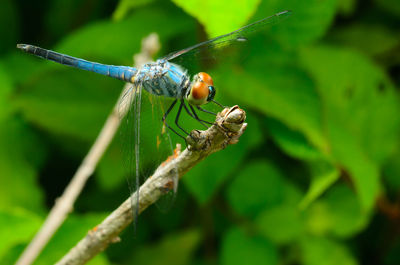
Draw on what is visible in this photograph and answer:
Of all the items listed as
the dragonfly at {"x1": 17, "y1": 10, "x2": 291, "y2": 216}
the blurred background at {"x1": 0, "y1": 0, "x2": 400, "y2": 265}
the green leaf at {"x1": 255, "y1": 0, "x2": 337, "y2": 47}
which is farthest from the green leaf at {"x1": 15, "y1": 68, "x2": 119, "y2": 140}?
the green leaf at {"x1": 255, "y1": 0, "x2": 337, "y2": 47}

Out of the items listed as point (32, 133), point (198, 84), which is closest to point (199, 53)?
point (198, 84)

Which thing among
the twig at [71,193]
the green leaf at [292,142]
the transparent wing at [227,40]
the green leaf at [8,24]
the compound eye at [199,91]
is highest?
the green leaf at [8,24]

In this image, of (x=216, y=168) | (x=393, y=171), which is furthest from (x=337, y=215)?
(x=216, y=168)

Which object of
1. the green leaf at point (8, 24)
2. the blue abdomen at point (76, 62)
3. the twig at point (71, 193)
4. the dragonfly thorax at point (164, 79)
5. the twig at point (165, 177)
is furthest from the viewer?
the green leaf at point (8, 24)

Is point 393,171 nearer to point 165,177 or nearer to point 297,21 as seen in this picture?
point 297,21

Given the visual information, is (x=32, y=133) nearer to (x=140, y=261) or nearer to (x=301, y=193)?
(x=140, y=261)

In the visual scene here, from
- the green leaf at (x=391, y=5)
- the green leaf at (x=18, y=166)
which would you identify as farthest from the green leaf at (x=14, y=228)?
the green leaf at (x=391, y=5)

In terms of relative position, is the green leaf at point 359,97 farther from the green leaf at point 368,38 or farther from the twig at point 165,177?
the twig at point 165,177

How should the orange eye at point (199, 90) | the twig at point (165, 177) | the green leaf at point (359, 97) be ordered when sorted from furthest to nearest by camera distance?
the green leaf at point (359, 97) → the orange eye at point (199, 90) → the twig at point (165, 177)
